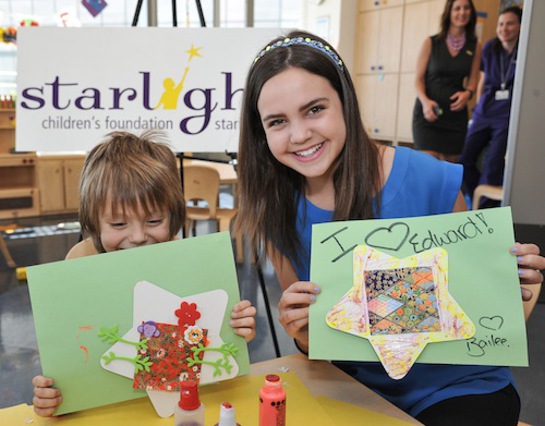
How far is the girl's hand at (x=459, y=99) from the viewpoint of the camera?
4.43 m

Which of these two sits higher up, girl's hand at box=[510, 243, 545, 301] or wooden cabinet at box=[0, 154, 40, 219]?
girl's hand at box=[510, 243, 545, 301]

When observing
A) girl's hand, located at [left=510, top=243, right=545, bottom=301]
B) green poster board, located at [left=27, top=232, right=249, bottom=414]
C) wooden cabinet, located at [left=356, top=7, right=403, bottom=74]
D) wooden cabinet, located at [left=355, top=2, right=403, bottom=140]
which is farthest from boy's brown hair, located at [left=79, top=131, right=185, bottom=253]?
wooden cabinet, located at [left=356, top=7, right=403, bottom=74]

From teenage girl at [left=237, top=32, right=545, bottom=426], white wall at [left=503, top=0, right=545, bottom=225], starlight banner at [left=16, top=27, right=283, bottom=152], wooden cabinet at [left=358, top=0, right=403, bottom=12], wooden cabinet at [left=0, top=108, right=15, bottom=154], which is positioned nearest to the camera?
teenage girl at [left=237, top=32, right=545, bottom=426]

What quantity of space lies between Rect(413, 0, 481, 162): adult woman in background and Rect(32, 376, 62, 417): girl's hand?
405cm

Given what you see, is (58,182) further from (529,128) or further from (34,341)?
(529,128)

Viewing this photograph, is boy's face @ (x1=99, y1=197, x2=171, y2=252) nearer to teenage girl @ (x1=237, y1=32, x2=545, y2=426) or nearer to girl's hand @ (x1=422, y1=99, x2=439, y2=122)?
teenage girl @ (x1=237, y1=32, x2=545, y2=426)

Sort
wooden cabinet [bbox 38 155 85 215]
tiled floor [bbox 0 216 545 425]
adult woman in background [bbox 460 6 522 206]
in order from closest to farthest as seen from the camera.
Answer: tiled floor [bbox 0 216 545 425] < adult woman in background [bbox 460 6 522 206] < wooden cabinet [bbox 38 155 85 215]

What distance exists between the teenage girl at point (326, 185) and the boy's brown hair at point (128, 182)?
19cm

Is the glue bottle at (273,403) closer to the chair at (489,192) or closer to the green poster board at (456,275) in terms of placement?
the green poster board at (456,275)

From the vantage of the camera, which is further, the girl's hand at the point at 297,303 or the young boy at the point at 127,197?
the young boy at the point at 127,197

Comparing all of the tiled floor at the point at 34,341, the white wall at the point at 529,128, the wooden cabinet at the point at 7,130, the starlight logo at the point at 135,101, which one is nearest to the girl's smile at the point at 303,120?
the starlight logo at the point at 135,101

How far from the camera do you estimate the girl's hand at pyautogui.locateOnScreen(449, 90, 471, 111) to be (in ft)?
14.5

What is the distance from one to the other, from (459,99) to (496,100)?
0.29m

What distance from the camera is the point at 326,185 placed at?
138cm
